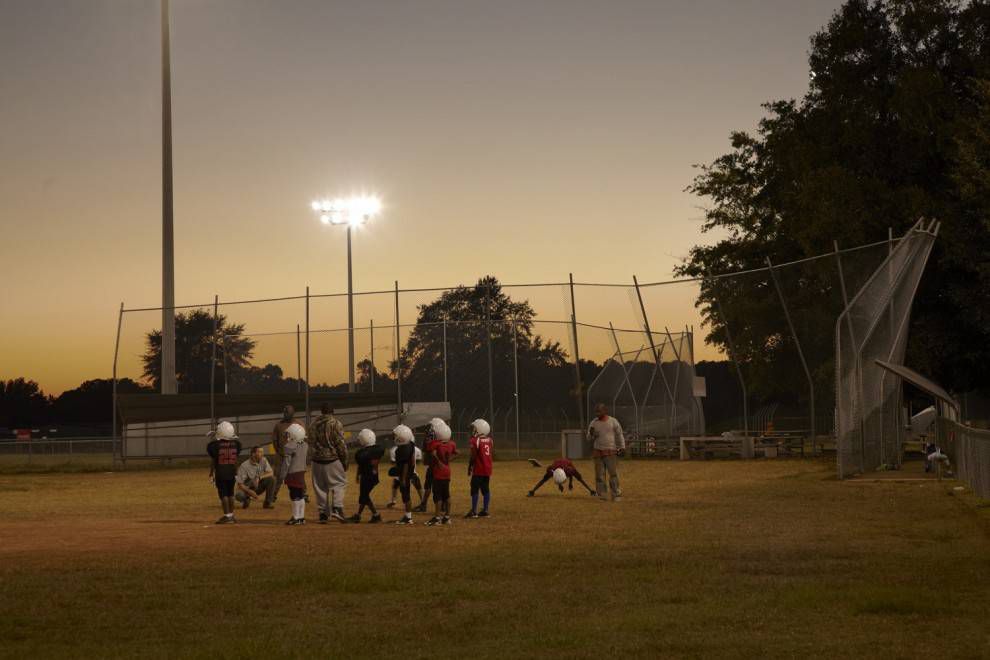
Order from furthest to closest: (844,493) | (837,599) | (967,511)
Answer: (844,493)
(967,511)
(837,599)

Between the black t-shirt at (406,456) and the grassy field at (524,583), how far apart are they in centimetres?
92

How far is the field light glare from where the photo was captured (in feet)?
163

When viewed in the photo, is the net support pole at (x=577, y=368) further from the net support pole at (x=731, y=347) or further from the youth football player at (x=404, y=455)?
the youth football player at (x=404, y=455)

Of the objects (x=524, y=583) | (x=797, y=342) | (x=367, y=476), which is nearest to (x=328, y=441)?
(x=367, y=476)

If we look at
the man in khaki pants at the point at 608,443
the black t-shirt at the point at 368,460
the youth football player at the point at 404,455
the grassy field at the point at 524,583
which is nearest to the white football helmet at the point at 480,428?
the youth football player at the point at 404,455

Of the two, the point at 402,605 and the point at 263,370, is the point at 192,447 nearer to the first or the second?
the point at 263,370

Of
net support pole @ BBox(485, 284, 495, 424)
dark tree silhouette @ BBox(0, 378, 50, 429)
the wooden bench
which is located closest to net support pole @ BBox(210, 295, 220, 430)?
net support pole @ BBox(485, 284, 495, 424)

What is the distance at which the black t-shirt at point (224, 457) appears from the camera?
19328mm

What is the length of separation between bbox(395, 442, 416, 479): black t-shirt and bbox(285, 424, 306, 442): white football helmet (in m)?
1.55

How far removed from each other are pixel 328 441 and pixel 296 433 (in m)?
1.13

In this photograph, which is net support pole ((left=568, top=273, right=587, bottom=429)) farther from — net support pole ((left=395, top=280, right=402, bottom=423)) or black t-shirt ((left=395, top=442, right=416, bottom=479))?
black t-shirt ((left=395, top=442, right=416, bottom=479))

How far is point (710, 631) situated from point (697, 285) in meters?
31.5

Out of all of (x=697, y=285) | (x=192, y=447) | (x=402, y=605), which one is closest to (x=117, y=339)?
(x=192, y=447)

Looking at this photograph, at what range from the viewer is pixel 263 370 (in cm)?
4328
